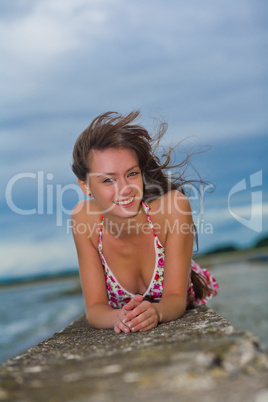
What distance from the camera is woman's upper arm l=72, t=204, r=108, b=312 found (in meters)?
3.78

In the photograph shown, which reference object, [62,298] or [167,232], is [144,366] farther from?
[62,298]

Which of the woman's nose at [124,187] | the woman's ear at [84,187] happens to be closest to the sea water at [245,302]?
the woman's ear at [84,187]

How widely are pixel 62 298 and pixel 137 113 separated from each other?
19.3 metres

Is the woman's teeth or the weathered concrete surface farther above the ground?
the woman's teeth

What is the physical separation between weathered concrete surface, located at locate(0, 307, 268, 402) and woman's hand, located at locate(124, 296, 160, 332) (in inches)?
35.5

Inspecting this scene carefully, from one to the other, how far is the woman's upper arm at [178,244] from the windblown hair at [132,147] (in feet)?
0.62

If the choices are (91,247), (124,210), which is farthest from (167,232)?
(91,247)

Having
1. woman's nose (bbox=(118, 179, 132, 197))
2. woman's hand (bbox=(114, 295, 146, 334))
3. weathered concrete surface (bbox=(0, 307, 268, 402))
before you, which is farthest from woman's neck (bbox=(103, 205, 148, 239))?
weathered concrete surface (bbox=(0, 307, 268, 402))

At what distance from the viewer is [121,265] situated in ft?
13.6

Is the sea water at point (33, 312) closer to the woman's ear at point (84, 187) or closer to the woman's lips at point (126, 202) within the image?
the woman's ear at point (84, 187)

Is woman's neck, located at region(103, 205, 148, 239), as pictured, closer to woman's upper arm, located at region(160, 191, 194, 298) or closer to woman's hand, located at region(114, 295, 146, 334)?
woman's upper arm, located at region(160, 191, 194, 298)

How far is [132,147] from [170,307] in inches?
48.8

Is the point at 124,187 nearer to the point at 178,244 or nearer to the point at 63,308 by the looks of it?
the point at 178,244

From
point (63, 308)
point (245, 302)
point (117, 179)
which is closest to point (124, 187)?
point (117, 179)
